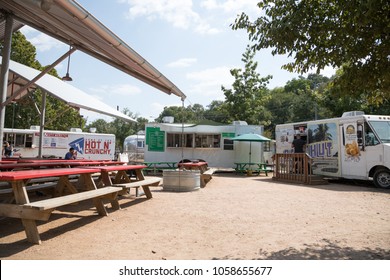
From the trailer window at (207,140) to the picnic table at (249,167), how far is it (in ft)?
4.90

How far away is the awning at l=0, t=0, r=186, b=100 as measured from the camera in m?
3.69

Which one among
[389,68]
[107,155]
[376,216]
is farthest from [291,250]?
[107,155]

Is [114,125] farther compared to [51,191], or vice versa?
[114,125]

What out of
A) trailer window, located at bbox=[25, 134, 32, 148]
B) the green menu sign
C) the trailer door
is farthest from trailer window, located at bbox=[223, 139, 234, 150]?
trailer window, located at bbox=[25, 134, 32, 148]

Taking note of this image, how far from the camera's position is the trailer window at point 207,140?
1609cm

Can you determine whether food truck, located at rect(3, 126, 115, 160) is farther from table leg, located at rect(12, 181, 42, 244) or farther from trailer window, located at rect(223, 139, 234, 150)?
table leg, located at rect(12, 181, 42, 244)

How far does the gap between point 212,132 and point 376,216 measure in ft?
36.0

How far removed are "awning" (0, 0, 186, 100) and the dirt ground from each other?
2682 mm

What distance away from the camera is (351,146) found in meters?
10.9

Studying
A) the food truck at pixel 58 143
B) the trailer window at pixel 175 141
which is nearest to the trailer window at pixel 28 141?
the food truck at pixel 58 143

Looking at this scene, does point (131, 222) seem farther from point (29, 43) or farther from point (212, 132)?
point (29, 43)

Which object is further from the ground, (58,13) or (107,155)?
(58,13)

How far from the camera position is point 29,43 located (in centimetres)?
2381

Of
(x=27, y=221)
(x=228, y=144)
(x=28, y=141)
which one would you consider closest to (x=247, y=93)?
(x=228, y=144)
